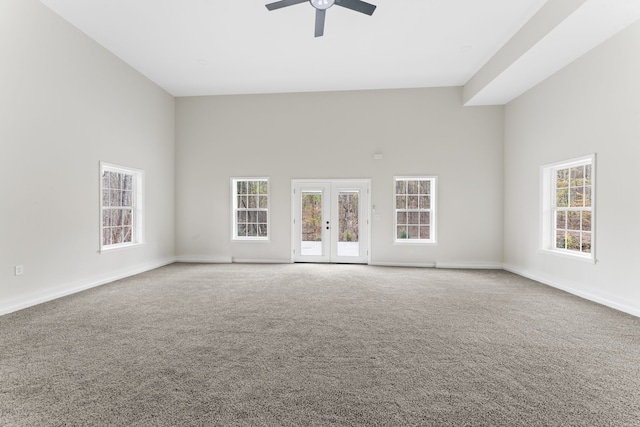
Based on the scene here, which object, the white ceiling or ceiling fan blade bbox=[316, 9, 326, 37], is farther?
the white ceiling

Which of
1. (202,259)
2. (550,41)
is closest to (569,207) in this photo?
(550,41)

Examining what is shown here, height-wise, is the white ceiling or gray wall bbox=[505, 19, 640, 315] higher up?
the white ceiling

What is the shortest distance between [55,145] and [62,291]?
192cm

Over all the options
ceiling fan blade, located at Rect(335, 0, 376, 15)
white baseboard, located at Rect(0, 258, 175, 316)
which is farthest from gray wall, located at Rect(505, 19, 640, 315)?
white baseboard, located at Rect(0, 258, 175, 316)

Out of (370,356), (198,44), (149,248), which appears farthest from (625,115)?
(149,248)

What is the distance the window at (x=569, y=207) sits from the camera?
4.22 meters

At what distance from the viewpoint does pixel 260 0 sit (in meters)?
3.60

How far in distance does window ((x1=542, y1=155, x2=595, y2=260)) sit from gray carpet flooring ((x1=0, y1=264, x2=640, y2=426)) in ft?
3.09

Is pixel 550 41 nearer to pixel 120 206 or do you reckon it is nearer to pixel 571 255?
pixel 571 255

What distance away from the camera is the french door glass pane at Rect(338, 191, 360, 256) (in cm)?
652

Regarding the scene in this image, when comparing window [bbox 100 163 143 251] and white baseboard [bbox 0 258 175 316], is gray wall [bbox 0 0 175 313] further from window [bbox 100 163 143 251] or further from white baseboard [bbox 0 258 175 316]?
window [bbox 100 163 143 251]

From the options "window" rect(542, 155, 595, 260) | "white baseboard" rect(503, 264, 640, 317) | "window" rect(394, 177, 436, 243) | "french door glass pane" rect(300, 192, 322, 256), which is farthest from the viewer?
"french door glass pane" rect(300, 192, 322, 256)

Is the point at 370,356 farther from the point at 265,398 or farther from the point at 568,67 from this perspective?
the point at 568,67

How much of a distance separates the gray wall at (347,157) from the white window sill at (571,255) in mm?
1276
